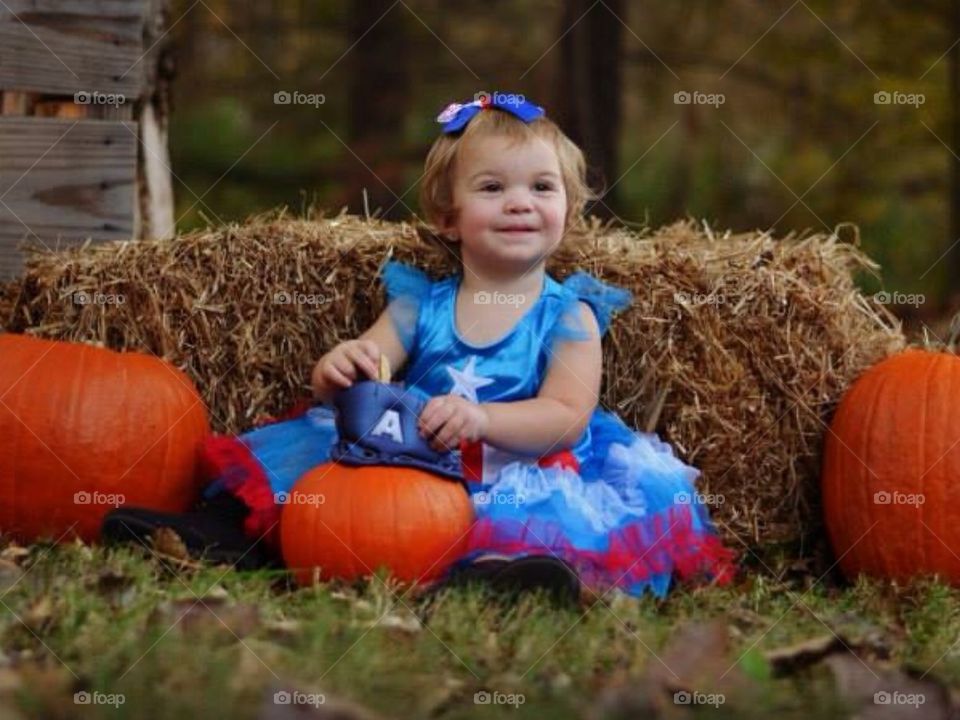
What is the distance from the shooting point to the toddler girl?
330 cm

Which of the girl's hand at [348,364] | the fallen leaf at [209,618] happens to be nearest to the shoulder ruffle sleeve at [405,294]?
the girl's hand at [348,364]

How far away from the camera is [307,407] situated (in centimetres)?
384

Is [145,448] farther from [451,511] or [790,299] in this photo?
[790,299]

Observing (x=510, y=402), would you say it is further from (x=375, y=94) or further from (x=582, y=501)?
(x=375, y=94)

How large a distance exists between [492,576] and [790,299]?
1.27m
